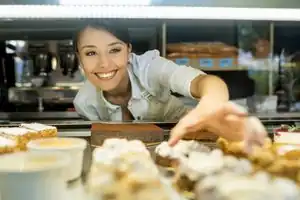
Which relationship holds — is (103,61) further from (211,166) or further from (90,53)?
(211,166)

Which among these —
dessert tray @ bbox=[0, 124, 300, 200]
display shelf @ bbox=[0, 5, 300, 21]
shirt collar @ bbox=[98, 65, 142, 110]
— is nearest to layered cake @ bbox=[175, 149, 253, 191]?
dessert tray @ bbox=[0, 124, 300, 200]

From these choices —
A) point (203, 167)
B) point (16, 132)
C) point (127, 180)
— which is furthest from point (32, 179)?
point (16, 132)

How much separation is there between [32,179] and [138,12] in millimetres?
902

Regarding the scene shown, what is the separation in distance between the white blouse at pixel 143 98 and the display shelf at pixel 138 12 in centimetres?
37

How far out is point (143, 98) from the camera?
2119 mm

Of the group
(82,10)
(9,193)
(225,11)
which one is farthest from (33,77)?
(9,193)

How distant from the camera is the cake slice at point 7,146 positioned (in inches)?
49.1

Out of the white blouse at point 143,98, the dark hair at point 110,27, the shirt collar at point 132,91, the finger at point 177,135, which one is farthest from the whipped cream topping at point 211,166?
the dark hair at point 110,27

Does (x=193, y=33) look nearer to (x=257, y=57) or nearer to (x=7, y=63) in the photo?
(x=257, y=57)

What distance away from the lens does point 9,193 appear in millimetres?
901

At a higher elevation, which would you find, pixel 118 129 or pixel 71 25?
pixel 71 25

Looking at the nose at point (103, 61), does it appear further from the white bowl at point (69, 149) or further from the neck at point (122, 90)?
the white bowl at point (69, 149)

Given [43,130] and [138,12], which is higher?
[138,12]

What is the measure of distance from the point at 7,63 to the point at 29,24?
0.39m
